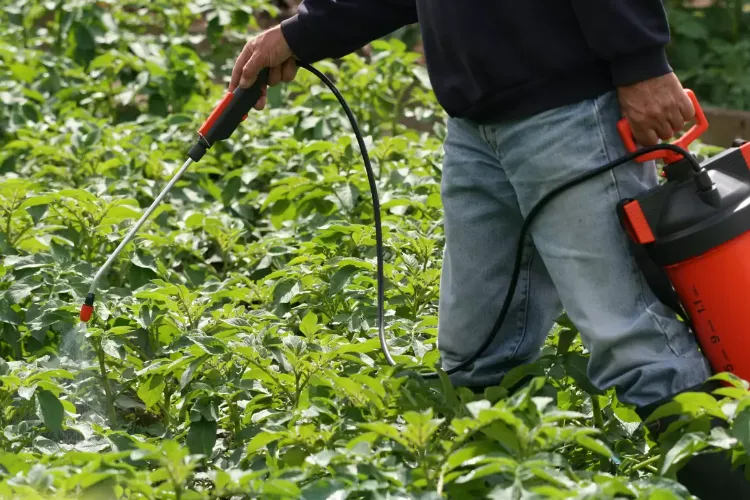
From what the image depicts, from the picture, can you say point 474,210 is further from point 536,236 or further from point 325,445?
point 325,445

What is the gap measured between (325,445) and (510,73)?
2.59 ft

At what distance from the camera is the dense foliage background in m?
2.08

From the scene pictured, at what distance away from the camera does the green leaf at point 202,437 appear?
8.51 ft

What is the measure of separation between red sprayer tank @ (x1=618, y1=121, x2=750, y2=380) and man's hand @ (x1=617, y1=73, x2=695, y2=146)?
0.19 ft

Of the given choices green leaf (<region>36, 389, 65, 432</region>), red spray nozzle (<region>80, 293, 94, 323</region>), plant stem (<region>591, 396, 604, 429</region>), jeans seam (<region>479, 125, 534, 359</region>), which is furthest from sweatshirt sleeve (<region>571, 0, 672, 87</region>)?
green leaf (<region>36, 389, 65, 432</region>)

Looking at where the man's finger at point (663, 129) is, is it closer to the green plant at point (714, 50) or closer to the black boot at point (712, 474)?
the black boot at point (712, 474)

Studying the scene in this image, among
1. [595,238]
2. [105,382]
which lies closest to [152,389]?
[105,382]

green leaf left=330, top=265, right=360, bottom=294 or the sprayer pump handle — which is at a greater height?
the sprayer pump handle

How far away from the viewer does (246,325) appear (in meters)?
2.86

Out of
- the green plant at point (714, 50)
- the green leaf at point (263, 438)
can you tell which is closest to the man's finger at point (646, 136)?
the green leaf at point (263, 438)

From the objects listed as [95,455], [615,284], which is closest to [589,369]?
[615,284]

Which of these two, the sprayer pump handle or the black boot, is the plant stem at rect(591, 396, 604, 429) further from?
the sprayer pump handle

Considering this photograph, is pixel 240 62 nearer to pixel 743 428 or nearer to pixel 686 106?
pixel 686 106

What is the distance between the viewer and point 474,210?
2.58 metres
